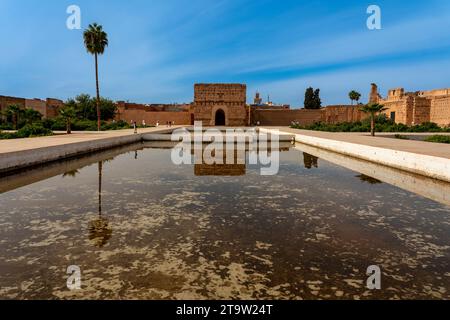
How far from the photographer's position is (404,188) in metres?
6.44

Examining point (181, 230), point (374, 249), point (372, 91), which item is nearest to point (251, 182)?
point (181, 230)

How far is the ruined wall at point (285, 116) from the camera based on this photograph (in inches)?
1811

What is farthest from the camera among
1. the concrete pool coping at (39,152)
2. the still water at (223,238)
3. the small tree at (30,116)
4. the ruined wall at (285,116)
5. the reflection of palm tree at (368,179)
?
the ruined wall at (285,116)

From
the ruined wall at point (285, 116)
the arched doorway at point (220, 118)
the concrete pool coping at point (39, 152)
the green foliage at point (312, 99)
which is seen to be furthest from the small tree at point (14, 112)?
the green foliage at point (312, 99)

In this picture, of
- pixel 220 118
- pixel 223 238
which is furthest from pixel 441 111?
pixel 223 238

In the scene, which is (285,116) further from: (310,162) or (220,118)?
(310,162)

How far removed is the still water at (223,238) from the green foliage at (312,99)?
167 ft

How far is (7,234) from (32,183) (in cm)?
334

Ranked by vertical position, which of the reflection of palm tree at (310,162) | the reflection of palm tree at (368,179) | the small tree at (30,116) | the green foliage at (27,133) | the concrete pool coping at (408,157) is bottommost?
the reflection of palm tree at (368,179)

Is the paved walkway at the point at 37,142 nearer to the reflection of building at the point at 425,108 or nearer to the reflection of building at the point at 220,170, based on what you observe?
the reflection of building at the point at 220,170

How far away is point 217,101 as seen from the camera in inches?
1645

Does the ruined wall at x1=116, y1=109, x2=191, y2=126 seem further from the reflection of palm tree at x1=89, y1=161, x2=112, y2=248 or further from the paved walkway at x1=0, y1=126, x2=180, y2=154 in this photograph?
the reflection of palm tree at x1=89, y1=161, x2=112, y2=248

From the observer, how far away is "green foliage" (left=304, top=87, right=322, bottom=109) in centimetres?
5584

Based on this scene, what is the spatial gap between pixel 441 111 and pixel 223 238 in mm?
35401
